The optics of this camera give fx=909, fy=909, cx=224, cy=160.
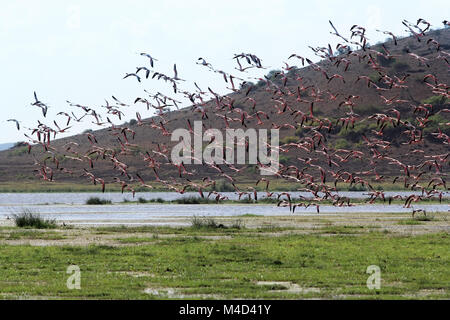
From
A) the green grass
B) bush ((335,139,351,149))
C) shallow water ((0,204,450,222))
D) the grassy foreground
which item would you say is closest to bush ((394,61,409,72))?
bush ((335,139,351,149))

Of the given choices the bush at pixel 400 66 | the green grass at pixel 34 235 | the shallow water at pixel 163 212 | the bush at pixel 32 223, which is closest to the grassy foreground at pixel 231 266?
the green grass at pixel 34 235

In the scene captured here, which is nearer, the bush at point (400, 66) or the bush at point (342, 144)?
the bush at point (342, 144)

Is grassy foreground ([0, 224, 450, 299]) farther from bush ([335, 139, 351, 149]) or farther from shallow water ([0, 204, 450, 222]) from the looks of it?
bush ([335, 139, 351, 149])

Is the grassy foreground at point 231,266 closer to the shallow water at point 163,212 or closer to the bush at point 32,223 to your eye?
the bush at point 32,223

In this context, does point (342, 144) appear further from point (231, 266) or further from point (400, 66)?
point (231, 266)

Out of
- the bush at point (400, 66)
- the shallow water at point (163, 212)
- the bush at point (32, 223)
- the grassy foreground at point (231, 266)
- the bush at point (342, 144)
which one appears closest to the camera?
the grassy foreground at point (231, 266)

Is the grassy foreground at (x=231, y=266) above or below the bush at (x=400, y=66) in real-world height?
below

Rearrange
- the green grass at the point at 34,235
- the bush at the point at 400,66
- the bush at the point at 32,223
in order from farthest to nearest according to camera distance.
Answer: the bush at the point at 400,66
the bush at the point at 32,223
the green grass at the point at 34,235

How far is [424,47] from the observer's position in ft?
500

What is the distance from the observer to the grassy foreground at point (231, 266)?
21031mm
